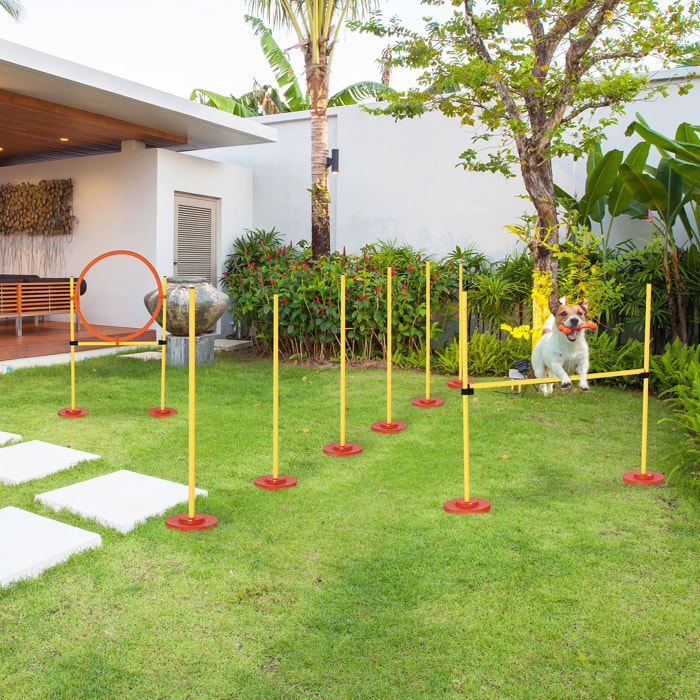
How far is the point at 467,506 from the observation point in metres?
3.69

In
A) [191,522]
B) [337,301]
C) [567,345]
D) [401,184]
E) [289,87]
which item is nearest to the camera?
[191,522]

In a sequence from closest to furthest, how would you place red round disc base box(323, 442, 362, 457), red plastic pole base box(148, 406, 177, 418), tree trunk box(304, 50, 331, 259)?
1. red round disc base box(323, 442, 362, 457)
2. red plastic pole base box(148, 406, 177, 418)
3. tree trunk box(304, 50, 331, 259)

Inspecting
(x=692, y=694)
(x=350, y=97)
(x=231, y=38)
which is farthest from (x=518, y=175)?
(x=231, y=38)

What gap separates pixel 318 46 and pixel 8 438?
6780 mm

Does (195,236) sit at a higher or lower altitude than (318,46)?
lower

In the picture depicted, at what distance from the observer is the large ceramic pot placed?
814 cm

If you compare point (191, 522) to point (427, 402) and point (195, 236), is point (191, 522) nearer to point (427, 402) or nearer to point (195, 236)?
point (427, 402)

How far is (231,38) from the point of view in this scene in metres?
20.9

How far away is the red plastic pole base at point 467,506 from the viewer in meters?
3.67

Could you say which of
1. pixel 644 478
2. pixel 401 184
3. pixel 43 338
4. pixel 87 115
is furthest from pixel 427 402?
pixel 87 115

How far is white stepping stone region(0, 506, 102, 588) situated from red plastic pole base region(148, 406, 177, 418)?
2.40 meters

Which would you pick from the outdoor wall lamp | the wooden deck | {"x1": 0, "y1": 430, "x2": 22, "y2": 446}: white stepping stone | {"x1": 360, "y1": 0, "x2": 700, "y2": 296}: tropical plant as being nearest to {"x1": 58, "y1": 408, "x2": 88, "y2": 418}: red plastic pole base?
{"x1": 0, "y1": 430, "x2": 22, "y2": 446}: white stepping stone

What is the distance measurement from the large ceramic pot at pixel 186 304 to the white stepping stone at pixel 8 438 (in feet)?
11.0

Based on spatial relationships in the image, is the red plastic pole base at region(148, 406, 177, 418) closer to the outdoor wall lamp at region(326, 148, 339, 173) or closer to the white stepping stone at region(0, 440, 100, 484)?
the white stepping stone at region(0, 440, 100, 484)
